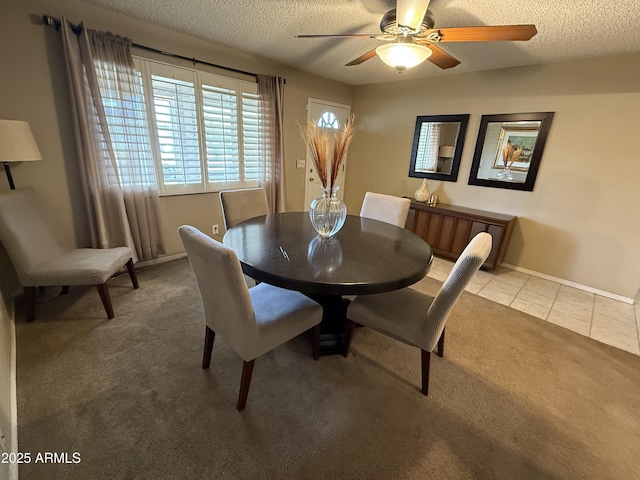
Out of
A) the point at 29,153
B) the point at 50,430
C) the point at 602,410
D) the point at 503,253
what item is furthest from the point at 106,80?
the point at 503,253

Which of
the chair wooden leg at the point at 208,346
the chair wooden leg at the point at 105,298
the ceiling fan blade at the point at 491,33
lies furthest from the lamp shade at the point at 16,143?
the ceiling fan blade at the point at 491,33

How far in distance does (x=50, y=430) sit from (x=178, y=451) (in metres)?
0.62

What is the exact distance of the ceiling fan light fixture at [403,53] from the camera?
5.55 ft

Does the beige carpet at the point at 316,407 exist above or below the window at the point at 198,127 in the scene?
below

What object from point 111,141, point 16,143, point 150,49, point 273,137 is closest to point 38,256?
point 16,143

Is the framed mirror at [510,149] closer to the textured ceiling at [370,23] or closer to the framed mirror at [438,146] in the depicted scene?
the framed mirror at [438,146]

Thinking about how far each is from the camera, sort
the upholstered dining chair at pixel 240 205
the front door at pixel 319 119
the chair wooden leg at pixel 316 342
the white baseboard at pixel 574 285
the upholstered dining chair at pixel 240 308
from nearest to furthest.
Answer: the upholstered dining chair at pixel 240 308
the chair wooden leg at pixel 316 342
the upholstered dining chair at pixel 240 205
the white baseboard at pixel 574 285
the front door at pixel 319 119

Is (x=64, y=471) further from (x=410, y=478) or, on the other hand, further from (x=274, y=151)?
(x=274, y=151)

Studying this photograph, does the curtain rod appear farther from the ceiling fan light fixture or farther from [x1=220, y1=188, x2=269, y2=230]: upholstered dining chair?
the ceiling fan light fixture

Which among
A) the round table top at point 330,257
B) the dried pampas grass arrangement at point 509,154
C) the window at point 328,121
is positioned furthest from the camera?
the window at point 328,121

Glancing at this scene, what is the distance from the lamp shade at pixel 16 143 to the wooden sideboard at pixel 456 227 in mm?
3733

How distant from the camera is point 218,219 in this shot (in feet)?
11.4

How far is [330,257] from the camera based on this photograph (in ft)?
5.09

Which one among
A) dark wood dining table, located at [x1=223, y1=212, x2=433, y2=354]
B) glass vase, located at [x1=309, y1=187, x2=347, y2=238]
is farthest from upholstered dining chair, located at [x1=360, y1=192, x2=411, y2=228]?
glass vase, located at [x1=309, y1=187, x2=347, y2=238]
